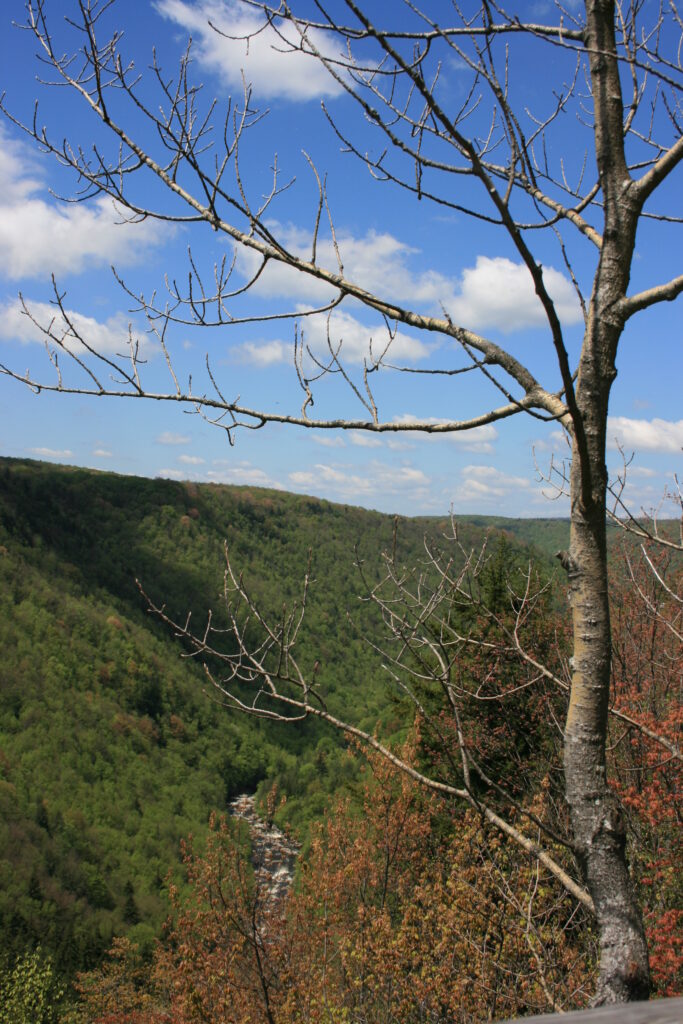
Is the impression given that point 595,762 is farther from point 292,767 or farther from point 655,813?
point 292,767

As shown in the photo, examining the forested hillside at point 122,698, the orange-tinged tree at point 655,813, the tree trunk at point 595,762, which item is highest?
the tree trunk at point 595,762

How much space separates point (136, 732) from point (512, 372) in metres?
59.4

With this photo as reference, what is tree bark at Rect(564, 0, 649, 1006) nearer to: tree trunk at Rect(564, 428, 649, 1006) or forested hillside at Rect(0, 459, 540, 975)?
tree trunk at Rect(564, 428, 649, 1006)

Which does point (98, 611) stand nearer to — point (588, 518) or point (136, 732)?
point (136, 732)

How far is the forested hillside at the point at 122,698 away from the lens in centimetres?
3875

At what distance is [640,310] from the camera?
149 centimetres

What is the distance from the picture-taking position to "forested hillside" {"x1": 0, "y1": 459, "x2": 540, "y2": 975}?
3875 cm

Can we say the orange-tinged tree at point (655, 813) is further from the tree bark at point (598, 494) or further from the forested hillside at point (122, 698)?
the forested hillside at point (122, 698)

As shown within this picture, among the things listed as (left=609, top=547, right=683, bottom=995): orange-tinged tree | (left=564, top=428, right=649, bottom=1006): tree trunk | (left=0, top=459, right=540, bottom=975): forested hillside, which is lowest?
(left=0, top=459, right=540, bottom=975): forested hillside

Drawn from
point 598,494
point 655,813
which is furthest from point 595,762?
point 655,813

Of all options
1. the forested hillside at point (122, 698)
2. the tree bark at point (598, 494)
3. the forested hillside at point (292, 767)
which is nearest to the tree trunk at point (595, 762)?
the tree bark at point (598, 494)

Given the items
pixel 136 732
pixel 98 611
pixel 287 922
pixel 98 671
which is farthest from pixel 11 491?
pixel 287 922

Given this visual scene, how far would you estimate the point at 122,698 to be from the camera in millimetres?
58406

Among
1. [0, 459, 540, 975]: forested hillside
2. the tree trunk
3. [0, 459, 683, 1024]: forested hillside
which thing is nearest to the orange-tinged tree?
[0, 459, 683, 1024]: forested hillside
